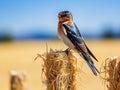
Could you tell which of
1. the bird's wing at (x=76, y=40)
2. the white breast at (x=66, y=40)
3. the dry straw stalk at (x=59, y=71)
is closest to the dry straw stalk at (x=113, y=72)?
the dry straw stalk at (x=59, y=71)

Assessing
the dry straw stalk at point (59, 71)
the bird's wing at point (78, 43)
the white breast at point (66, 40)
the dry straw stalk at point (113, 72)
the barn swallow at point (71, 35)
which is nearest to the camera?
the dry straw stalk at point (113, 72)

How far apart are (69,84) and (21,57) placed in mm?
28852

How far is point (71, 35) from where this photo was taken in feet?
31.3

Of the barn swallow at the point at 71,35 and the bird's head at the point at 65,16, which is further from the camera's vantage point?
the bird's head at the point at 65,16

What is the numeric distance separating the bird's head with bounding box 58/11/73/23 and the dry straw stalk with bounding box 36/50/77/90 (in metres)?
1.29

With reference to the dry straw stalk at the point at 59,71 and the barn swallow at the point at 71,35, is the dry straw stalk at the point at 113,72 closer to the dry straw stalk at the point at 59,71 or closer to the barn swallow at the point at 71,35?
the dry straw stalk at the point at 59,71

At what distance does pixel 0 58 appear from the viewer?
35062 mm

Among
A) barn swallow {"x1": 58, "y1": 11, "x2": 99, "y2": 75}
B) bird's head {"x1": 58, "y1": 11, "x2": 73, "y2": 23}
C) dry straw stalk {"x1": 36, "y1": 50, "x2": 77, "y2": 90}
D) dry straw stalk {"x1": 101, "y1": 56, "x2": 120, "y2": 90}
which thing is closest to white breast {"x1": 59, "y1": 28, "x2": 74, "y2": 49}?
barn swallow {"x1": 58, "y1": 11, "x2": 99, "y2": 75}

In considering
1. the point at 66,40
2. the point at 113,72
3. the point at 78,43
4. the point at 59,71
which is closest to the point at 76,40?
the point at 78,43

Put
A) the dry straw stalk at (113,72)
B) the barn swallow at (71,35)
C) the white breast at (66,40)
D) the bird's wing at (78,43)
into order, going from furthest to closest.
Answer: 1. the white breast at (66,40)
2. the barn swallow at (71,35)
3. the bird's wing at (78,43)
4. the dry straw stalk at (113,72)

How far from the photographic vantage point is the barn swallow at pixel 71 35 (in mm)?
9281

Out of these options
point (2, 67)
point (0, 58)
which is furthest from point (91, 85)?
point (0, 58)

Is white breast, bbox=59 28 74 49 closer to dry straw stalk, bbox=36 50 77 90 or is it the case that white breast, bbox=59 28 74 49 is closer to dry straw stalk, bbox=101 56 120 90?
dry straw stalk, bbox=36 50 77 90

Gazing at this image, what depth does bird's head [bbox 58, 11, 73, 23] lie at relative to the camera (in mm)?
9617
